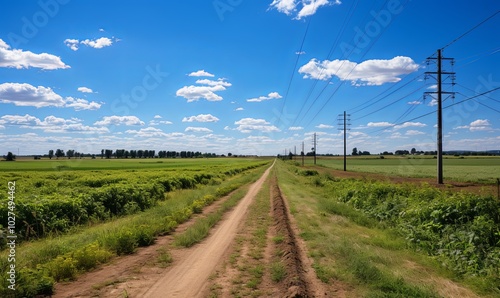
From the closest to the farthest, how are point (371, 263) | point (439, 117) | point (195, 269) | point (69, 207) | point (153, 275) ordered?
point (153, 275) → point (195, 269) → point (371, 263) → point (69, 207) → point (439, 117)

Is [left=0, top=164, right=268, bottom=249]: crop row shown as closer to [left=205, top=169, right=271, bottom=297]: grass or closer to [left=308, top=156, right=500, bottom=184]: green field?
[left=205, top=169, right=271, bottom=297]: grass

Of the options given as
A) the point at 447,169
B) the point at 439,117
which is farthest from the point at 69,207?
the point at 447,169

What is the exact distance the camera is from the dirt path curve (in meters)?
7.00

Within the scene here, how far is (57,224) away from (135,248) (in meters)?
5.54

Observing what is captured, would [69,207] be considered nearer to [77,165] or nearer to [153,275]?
[153,275]

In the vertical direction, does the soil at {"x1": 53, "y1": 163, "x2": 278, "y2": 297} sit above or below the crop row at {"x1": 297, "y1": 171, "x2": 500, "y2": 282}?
below

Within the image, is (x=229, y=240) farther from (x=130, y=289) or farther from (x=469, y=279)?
(x=469, y=279)

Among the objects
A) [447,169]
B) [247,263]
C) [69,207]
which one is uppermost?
[447,169]

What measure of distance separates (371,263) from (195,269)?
16.5 ft

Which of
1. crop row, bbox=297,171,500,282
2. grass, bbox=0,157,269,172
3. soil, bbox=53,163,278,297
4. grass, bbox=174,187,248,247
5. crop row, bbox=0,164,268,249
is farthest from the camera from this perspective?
grass, bbox=0,157,269,172

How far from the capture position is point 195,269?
857cm

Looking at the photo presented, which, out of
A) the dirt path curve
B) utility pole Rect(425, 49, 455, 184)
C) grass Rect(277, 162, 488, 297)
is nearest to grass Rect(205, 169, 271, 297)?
the dirt path curve

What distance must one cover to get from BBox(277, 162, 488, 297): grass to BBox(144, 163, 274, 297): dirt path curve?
2.97 metres

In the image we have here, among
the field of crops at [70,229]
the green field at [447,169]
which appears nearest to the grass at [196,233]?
the field of crops at [70,229]
